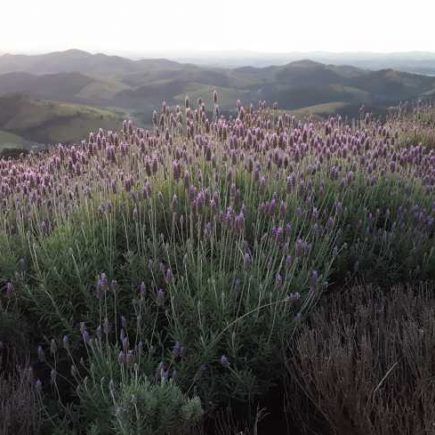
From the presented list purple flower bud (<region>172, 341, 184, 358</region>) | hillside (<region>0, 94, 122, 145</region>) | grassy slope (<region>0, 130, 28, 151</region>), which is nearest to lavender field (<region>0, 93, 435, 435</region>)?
purple flower bud (<region>172, 341, 184, 358</region>)

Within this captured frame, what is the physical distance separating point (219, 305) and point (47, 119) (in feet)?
97.7

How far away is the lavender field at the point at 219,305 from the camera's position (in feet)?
7.99

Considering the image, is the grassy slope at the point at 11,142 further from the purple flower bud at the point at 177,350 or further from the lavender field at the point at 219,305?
the purple flower bud at the point at 177,350

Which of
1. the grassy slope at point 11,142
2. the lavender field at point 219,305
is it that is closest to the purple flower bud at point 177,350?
the lavender field at point 219,305

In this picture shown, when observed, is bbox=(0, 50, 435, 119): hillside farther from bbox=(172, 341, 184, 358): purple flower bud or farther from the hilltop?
bbox=(172, 341, 184, 358): purple flower bud

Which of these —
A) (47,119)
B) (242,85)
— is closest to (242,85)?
(242,85)

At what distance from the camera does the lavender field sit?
7.99 feet

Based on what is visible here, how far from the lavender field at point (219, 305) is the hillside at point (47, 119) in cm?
2333

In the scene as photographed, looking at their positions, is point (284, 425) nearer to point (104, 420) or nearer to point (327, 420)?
point (327, 420)

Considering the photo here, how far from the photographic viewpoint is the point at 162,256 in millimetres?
3500

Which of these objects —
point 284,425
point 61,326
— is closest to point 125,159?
point 61,326

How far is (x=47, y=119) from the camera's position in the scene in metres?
30.7

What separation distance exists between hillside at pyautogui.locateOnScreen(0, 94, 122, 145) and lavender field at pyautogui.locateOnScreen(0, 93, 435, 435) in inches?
918

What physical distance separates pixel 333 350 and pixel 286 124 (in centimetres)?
388
